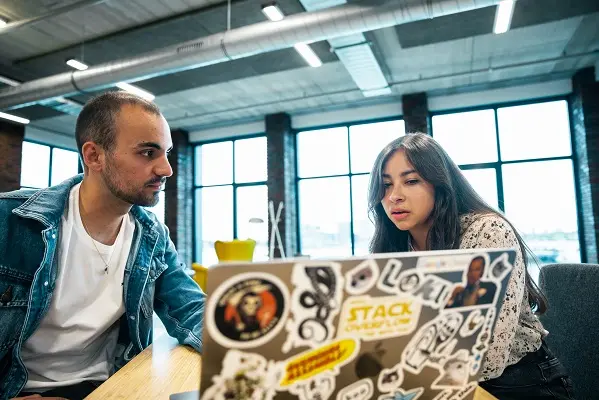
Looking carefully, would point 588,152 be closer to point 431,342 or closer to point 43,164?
point 431,342

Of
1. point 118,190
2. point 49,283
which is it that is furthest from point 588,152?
point 49,283

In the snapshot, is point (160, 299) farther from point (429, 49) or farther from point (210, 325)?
point (429, 49)

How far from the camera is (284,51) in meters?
5.28

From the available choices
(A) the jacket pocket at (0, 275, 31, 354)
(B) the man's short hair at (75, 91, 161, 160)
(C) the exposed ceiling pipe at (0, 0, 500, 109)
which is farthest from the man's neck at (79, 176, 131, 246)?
(C) the exposed ceiling pipe at (0, 0, 500, 109)

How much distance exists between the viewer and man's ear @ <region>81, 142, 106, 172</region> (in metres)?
1.25

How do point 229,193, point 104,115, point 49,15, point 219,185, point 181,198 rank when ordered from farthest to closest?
point 219,185, point 229,193, point 181,198, point 49,15, point 104,115

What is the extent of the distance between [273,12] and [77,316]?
12.3 feet

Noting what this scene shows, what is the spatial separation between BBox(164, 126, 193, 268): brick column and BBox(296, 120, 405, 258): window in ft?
7.91

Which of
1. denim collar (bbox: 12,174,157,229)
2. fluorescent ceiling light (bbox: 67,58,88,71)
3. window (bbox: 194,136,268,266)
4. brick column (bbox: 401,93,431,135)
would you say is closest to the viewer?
denim collar (bbox: 12,174,157,229)

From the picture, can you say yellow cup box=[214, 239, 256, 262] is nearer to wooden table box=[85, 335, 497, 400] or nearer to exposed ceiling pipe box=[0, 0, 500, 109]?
wooden table box=[85, 335, 497, 400]

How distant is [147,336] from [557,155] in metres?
6.93

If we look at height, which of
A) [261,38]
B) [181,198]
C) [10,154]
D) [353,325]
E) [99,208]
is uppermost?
[261,38]

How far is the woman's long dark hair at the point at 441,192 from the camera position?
128 cm

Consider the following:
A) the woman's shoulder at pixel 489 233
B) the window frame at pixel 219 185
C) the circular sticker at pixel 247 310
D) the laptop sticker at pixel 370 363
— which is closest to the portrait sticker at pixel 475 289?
the laptop sticker at pixel 370 363
